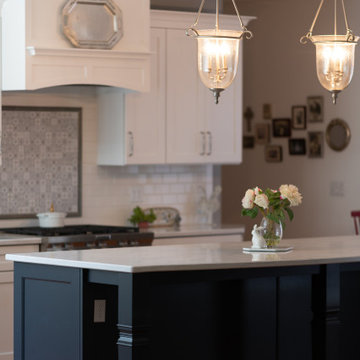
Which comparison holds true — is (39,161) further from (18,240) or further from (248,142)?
(248,142)

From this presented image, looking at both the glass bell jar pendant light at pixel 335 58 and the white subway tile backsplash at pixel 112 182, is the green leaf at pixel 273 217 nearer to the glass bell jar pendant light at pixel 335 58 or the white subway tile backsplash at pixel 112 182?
the glass bell jar pendant light at pixel 335 58

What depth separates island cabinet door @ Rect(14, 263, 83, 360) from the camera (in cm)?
425

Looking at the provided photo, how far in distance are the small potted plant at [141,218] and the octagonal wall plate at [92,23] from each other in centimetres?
136

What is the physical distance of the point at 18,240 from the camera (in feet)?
19.3

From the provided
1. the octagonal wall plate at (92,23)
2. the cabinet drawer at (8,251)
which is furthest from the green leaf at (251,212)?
the octagonal wall plate at (92,23)

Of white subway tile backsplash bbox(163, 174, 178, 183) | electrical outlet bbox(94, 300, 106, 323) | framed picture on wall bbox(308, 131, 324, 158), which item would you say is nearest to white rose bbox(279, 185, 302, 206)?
electrical outlet bbox(94, 300, 106, 323)

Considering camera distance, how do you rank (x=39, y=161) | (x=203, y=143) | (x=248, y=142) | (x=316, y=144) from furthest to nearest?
(x=248, y=142) → (x=316, y=144) → (x=203, y=143) → (x=39, y=161)

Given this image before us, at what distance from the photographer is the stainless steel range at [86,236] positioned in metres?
5.98

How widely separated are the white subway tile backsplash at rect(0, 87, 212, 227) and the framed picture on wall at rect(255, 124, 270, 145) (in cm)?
147

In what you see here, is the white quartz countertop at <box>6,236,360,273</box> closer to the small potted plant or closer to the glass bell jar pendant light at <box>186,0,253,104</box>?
the glass bell jar pendant light at <box>186,0,253,104</box>

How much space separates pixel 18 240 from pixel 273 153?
3.44 m

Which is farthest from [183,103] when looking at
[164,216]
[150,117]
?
Answer: [164,216]

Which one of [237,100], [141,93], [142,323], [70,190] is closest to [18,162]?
[70,190]

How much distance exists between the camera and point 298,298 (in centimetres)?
463
